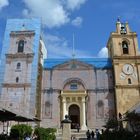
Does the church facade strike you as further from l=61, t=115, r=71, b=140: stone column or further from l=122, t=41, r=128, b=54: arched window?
l=61, t=115, r=71, b=140: stone column

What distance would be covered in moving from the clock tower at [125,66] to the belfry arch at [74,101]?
4.87 meters

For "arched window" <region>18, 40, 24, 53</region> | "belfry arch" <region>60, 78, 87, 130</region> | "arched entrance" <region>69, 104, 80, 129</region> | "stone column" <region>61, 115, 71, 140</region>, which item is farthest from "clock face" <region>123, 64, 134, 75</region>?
"stone column" <region>61, 115, 71, 140</region>

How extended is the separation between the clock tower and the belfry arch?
4.87 meters

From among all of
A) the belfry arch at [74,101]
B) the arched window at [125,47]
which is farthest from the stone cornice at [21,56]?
the arched window at [125,47]

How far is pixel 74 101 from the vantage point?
1423 inches

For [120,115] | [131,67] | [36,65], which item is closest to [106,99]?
[120,115]

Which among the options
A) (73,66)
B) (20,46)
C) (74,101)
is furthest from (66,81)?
(20,46)

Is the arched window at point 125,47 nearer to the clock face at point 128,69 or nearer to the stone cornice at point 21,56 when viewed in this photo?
the clock face at point 128,69

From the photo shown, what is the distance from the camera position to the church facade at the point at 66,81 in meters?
34.3

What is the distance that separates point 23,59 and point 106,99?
1344 centimetres

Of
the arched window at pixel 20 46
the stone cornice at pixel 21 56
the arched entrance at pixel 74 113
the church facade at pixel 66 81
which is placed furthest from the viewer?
the arched window at pixel 20 46

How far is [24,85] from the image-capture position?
113ft

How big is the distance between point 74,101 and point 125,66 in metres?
9.16

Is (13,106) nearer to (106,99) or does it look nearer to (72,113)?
(72,113)
